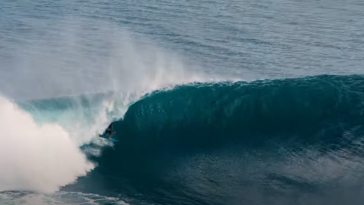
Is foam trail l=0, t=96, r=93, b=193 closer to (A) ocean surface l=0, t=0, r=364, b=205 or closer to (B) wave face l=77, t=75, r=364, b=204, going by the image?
(A) ocean surface l=0, t=0, r=364, b=205

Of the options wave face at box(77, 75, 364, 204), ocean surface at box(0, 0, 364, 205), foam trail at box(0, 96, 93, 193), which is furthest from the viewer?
foam trail at box(0, 96, 93, 193)

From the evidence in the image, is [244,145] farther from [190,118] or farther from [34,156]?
[34,156]

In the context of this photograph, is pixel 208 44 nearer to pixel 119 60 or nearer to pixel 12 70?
pixel 119 60

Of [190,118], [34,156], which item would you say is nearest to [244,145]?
[190,118]

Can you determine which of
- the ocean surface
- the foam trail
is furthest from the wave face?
the foam trail

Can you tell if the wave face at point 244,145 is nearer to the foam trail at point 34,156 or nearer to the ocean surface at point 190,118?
the ocean surface at point 190,118

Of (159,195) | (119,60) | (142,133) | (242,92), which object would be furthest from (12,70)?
(159,195)
